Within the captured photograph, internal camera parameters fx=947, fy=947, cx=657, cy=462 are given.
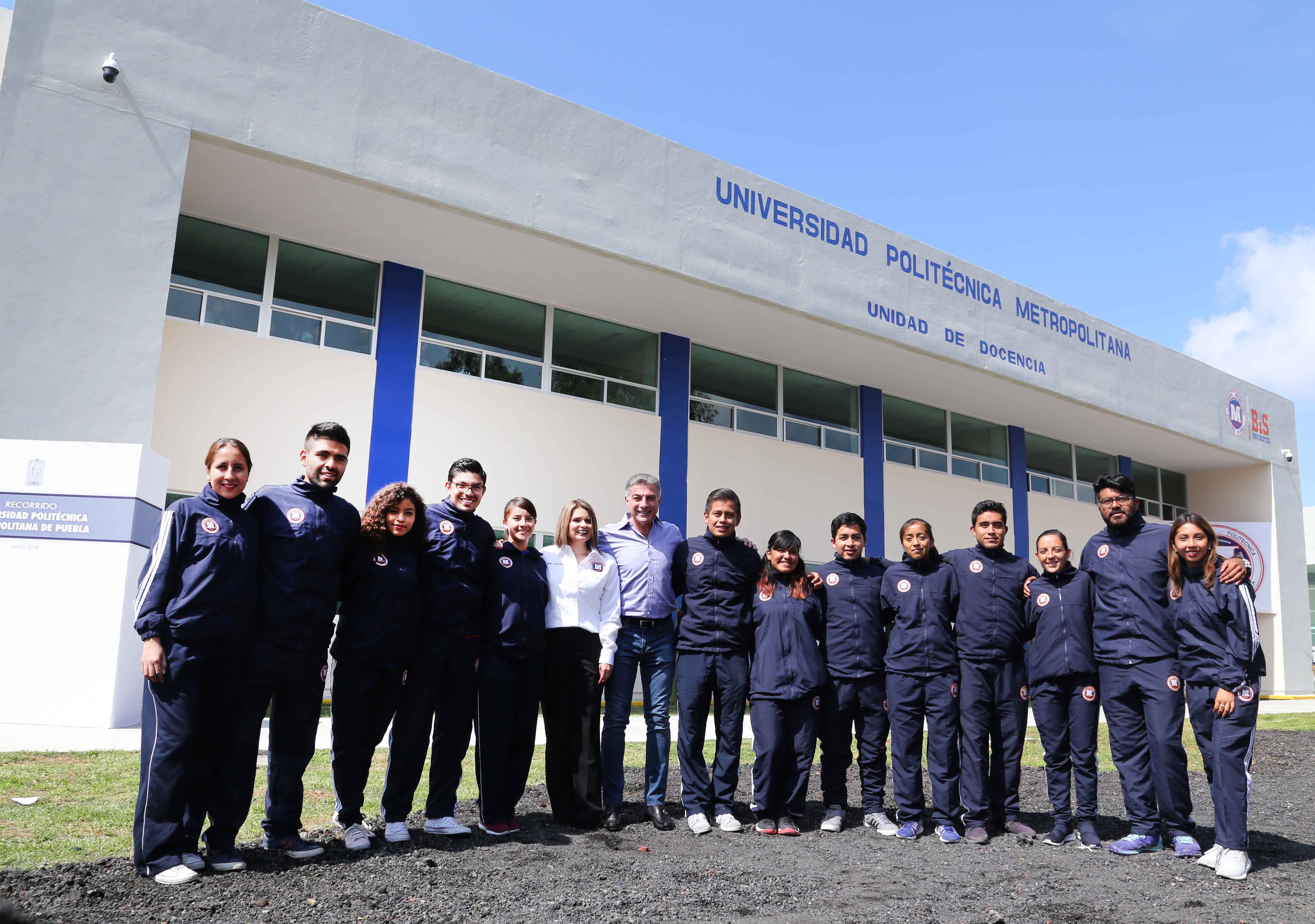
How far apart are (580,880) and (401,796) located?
1030mm

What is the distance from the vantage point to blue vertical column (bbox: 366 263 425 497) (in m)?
11.4

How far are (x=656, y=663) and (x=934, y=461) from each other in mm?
13501

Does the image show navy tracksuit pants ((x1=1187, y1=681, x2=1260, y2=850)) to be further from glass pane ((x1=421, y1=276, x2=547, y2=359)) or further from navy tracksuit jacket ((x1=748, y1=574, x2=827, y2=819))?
glass pane ((x1=421, y1=276, x2=547, y2=359))

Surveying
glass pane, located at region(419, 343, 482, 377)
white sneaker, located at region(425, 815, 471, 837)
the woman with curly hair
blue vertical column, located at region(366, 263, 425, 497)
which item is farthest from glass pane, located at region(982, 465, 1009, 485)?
the woman with curly hair

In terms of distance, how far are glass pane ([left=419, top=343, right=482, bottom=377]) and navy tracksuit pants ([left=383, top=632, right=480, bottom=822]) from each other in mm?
7827

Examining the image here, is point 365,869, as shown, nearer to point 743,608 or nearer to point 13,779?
point 743,608

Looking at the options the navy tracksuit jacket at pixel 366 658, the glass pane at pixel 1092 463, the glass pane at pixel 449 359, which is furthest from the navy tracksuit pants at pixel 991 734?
the glass pane at pixel 1092 463

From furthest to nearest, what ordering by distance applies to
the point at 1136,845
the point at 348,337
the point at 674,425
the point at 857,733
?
the point at 674,425 < the point at 348,337 < the point at 857,733 < the point at 1136,845

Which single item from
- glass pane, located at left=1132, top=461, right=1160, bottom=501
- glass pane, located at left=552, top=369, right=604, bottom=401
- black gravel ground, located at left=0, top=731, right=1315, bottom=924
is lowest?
black gravel ground, located at left=0, top=731, right=1315, bottom=924

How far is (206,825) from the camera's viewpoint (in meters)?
5.01

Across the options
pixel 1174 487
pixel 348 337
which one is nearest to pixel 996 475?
pixel 1174 487

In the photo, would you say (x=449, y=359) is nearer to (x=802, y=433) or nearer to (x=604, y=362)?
(x=604, y=362)

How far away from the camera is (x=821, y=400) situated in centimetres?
1617

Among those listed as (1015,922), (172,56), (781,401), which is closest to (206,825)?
(1015,922)
